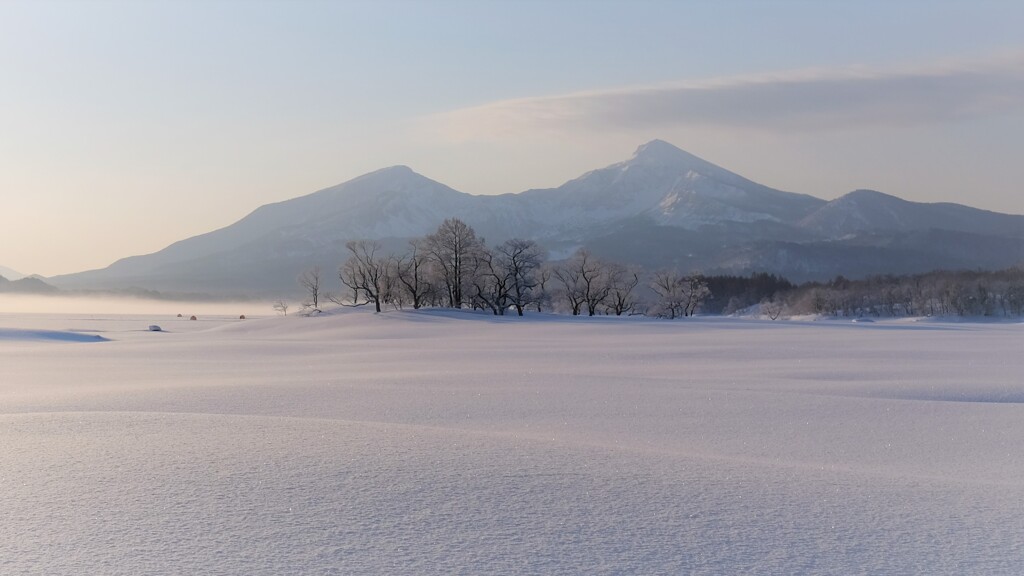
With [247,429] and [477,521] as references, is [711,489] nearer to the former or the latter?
[477,521]

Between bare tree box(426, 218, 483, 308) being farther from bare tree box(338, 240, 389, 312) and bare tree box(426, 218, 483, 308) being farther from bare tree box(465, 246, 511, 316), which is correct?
bare tree box(338, 240, 389, 312)

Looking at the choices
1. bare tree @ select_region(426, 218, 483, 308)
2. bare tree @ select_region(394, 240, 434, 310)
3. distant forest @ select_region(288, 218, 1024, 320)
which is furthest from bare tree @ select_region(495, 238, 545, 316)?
bare tree @ select_region(394, 240, 434, 310)

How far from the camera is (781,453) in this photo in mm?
11258

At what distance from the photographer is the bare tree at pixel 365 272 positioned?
78.0 m

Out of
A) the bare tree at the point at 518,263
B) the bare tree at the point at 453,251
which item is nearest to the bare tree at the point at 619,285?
the bare tree at the point at 518,263

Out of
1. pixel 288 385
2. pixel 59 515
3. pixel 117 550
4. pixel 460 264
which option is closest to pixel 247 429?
pixel 59 515

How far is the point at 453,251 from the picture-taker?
75250mm

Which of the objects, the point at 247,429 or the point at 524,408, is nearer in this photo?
the point at 247,429

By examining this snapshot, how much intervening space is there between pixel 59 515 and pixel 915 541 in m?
7.89

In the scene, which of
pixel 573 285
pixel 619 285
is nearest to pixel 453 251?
pixel 573 285

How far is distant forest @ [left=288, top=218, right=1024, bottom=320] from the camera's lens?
77562mm

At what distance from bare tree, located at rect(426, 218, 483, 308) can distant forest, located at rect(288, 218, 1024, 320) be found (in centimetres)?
9

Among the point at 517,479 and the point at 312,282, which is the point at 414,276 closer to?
the point at 312,282

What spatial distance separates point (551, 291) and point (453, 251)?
44215mm
